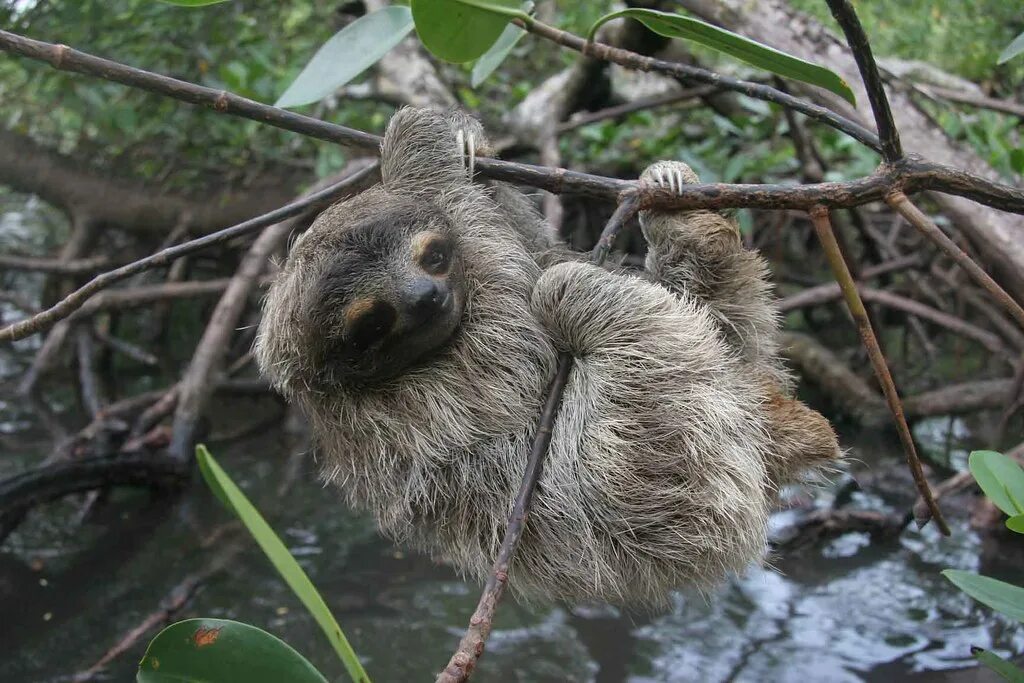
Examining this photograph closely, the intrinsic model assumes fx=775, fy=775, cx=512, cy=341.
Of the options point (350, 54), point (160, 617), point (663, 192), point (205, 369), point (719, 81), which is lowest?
point (160, 617)

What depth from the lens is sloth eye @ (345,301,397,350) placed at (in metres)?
2.53

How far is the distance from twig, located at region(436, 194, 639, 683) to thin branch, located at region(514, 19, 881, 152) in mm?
494

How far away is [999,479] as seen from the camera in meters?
1.91

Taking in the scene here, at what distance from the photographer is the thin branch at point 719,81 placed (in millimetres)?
2385

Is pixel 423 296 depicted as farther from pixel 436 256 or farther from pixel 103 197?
pixel 103 197

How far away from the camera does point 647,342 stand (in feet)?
8.87

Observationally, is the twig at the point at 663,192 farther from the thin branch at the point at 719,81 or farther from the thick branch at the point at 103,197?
the thick branch at the point at 103,197

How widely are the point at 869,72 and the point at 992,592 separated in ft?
4.07

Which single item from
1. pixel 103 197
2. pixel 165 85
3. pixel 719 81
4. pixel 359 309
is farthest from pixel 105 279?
pixel 103 197

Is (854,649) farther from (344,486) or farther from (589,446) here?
(344,486)

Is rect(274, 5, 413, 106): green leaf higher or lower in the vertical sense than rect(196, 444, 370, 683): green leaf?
higher

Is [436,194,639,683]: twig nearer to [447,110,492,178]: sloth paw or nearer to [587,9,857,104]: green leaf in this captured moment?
[587,9,857,104]: green leaf

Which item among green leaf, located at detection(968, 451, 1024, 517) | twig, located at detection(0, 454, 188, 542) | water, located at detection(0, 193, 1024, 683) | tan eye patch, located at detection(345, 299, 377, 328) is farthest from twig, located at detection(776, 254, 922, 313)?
twig, located at detection(0, 454, 188, 542)

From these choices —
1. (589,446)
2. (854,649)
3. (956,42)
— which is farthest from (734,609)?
(956,42)
